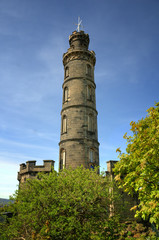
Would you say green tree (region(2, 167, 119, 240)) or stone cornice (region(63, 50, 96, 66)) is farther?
stone cornice (region(63, 50, 96, 66))

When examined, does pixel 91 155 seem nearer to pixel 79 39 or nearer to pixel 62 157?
pixel 62 157

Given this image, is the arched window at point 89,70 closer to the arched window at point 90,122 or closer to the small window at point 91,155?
the arched window at point 90,122

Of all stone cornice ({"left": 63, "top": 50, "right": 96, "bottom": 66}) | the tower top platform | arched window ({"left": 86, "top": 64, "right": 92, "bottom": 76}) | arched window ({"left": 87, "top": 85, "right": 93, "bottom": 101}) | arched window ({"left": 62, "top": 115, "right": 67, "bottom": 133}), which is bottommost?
arched window ({"left": 62, "top": 115, "right": 67, "bottom": 133})

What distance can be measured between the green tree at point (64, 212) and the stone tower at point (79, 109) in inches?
320

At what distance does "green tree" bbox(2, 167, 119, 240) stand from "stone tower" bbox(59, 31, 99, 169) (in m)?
8.12

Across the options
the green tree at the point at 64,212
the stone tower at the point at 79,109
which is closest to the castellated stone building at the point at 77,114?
the stone tower at the point at 79,109

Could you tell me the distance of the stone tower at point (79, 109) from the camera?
20.9 meters

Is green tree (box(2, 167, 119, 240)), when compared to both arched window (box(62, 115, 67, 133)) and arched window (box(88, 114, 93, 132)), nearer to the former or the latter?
arched window (box(88, 114, 93, 132))

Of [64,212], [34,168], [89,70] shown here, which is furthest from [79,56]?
[64,212]

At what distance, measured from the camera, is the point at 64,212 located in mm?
10492

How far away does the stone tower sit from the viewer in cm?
2088

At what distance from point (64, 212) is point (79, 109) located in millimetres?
13667

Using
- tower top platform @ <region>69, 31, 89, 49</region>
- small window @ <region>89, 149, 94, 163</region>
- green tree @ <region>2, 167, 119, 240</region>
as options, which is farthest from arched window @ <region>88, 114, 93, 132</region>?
green tree @ <region>2, 167, 119, 240</region>

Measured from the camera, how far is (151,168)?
9.87m
